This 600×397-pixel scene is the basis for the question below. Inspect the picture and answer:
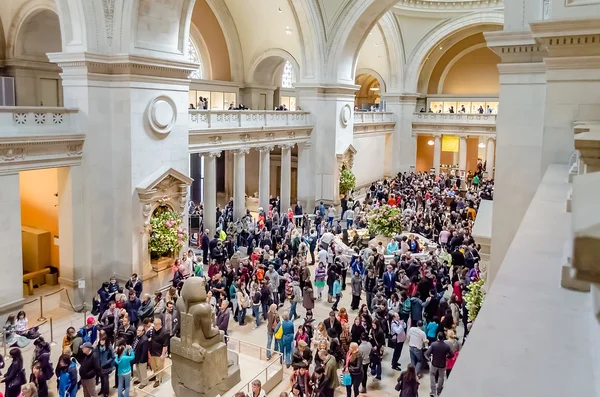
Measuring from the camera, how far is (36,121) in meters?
11.4

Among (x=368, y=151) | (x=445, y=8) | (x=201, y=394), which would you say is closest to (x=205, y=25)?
(x=368, y=151)

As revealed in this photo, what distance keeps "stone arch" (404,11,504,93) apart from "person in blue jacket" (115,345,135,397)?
2665cm

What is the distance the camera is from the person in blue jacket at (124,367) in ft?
26.1

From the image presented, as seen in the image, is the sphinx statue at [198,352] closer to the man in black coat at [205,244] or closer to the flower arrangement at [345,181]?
the man in black coat at [205,244]

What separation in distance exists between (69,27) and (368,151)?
19.9m

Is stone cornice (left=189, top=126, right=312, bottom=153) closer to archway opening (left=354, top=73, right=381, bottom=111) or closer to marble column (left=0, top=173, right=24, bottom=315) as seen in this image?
marble column (left=0, top=173, right=24, bottom=315)

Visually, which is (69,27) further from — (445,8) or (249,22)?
(445,8)

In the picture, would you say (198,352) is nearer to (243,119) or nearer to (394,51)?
(243,119)

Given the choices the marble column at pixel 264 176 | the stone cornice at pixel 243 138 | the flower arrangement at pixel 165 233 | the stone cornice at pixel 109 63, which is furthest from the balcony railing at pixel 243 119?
the flower arrangement at pixel 165 233

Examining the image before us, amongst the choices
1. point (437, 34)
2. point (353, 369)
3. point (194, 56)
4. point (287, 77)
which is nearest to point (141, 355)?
point (353, 369)

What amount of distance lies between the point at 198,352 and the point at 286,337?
6.34 ft

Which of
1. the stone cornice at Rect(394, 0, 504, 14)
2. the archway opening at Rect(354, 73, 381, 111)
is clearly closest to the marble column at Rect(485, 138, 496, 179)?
the stone cornice at Rect(394, 0, 504, 14)

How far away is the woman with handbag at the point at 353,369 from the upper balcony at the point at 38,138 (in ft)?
26.2

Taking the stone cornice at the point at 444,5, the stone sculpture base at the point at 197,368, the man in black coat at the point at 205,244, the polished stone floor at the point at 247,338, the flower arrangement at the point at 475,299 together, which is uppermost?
the stone cornice at the point at 444,5
